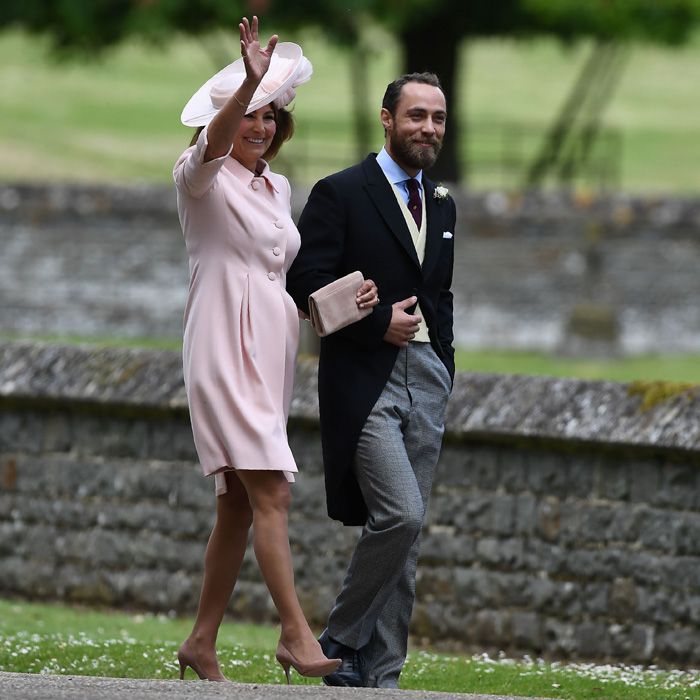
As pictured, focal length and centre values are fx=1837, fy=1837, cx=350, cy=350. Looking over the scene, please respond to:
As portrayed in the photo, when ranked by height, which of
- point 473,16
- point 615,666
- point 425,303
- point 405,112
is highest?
point 473,16

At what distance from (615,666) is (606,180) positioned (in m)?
17.7

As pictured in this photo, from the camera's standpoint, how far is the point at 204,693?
4.64m

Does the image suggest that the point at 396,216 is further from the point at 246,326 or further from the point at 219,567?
the point at 219,567

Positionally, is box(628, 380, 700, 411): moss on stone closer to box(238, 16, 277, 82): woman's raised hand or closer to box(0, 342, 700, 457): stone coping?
box(0, 342, 700, 457): stone coping

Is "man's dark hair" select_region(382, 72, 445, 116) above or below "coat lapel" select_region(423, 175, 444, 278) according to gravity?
above

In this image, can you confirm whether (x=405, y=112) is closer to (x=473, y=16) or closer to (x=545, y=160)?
(x=473, y=16)

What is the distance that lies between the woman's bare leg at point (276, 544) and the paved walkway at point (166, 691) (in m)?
0.29

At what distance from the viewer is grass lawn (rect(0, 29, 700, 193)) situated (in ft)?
110

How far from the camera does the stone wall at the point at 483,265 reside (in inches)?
715

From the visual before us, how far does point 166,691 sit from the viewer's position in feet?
15.2

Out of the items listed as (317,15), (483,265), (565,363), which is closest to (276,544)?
(565,363)

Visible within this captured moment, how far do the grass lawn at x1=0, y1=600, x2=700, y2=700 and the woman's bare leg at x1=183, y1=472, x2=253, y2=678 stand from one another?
1.33 feet

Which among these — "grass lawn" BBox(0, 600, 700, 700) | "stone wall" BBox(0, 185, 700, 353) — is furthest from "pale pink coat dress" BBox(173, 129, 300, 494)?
"stone wall" BBox(0, 185, 700, 353)

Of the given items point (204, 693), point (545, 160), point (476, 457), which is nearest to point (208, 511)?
point (476, 457)
